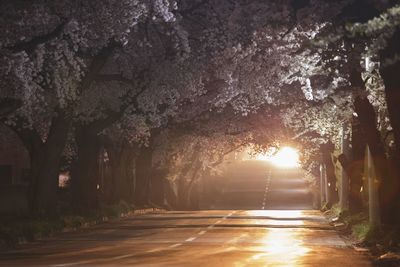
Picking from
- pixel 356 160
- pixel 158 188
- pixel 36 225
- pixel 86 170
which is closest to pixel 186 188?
pixel 158 188

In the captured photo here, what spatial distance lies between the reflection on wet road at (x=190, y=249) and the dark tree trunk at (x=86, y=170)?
6008 mm

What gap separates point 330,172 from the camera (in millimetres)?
58500

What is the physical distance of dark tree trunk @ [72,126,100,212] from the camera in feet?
118

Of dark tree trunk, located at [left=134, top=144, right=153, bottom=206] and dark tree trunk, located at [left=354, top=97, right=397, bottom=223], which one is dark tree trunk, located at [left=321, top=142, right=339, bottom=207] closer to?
dark tree trunk, located at [left=134, top=144, right=153, bottom=206]

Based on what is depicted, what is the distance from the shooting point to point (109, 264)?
1666 cm

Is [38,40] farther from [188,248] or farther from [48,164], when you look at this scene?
[48,164]

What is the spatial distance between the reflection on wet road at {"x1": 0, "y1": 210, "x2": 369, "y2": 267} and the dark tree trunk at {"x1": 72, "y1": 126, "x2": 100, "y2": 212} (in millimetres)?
6008

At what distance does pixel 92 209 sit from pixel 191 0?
514 inches

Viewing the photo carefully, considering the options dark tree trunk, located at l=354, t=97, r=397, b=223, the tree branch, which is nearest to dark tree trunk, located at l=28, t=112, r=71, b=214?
the tree branch

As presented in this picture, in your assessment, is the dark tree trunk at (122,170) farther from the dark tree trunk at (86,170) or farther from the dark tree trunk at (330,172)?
the dark tree trunk at (330,172)

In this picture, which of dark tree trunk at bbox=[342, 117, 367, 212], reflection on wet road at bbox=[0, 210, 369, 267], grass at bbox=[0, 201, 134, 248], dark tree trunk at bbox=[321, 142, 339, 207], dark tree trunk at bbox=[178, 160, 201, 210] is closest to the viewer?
reflection on wet road at bbox=[0, 210, 369, 267]

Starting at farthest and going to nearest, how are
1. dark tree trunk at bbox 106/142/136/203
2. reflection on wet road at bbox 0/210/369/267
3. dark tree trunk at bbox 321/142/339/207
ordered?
dark tree trunk at bbox 321/142/339/207 < dark tree trunk at bbox 106/142/136/203 < reflection on wet road at bbox 0/210/369/267

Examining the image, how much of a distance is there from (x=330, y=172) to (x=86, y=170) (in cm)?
2632

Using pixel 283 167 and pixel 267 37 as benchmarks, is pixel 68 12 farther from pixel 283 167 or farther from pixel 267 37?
pixel 283 167
